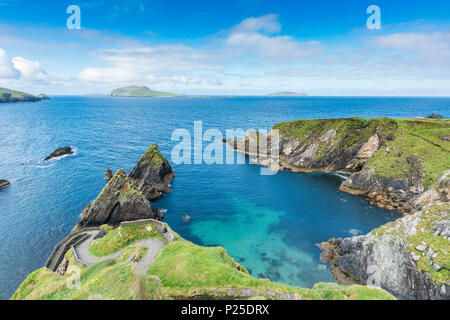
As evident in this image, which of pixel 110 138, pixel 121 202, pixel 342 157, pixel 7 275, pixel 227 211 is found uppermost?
pixel 110 138

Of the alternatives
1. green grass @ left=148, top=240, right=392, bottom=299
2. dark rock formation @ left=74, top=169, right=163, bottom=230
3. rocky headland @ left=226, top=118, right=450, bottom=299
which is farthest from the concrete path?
rocky headland @ left=226, top=118, right=450, bottom=299

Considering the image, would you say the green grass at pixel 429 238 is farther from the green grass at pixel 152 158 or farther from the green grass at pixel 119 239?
the green grass at pixel 152 158

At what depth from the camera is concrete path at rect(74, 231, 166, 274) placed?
3058cm

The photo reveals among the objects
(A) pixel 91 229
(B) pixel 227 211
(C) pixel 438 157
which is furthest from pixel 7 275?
(C) pixel 438 157

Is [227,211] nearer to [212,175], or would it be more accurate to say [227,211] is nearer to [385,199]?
[212,175]

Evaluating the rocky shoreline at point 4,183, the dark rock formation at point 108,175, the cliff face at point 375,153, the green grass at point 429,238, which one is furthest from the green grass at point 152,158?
the green grass at point 429,238

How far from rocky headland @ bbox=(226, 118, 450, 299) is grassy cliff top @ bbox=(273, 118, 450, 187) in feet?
0.62

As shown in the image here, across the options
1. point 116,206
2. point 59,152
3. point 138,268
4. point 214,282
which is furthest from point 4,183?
point 214,282

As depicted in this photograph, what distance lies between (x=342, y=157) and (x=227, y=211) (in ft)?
162

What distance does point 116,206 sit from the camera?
150ft

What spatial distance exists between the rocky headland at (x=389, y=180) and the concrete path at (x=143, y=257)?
28578mm

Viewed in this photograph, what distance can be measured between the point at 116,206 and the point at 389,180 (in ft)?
227

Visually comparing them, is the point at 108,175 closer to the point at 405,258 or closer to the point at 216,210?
the point at 216,210

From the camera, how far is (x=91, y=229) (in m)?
40.2
